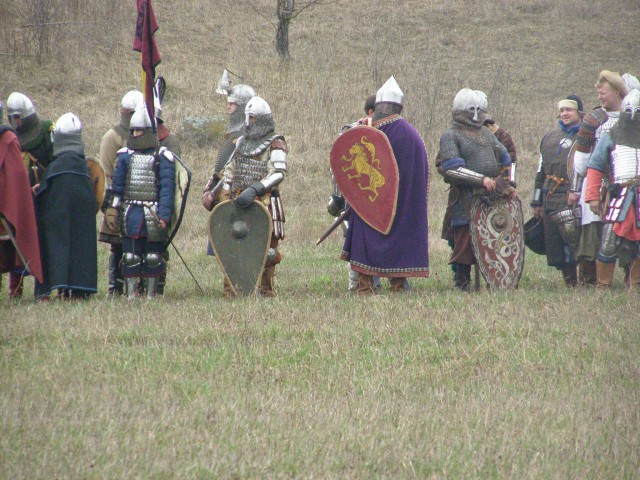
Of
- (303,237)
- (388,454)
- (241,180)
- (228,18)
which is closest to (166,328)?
(241,180)

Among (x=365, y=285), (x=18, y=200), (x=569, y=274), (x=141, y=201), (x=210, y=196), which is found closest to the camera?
(x=18, y=200)

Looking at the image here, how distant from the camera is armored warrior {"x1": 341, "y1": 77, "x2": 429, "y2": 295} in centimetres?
813

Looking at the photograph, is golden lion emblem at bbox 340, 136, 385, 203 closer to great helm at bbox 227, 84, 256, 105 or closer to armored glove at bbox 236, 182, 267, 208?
armored glove at bbox 236, 182, 267, 208

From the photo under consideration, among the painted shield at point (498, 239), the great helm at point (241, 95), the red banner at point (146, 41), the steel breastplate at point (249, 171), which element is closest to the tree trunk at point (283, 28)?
the great helm at point (241, 95)

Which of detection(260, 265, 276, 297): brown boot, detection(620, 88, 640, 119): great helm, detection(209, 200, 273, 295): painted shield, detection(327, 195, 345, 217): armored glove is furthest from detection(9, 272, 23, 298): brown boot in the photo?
detection(620, 88, 640, 119): great helm

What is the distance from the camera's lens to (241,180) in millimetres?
8234

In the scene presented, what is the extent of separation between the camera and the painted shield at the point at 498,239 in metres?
8.34

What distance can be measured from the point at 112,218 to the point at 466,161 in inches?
123

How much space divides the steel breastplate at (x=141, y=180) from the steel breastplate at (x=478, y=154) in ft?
8.85

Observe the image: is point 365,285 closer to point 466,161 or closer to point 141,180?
point 466,161

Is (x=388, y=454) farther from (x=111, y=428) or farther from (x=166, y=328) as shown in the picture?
(x=166, y=328)

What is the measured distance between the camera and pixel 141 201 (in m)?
8.06

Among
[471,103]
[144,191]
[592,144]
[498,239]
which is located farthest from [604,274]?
[144,191]

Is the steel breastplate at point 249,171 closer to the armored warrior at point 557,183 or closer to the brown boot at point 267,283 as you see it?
the brown boot at point 267,283
